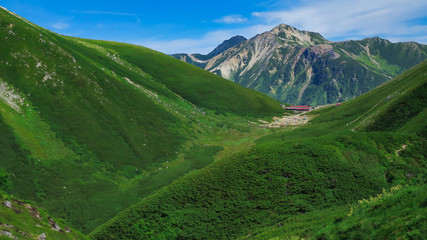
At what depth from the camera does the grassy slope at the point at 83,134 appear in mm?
50312

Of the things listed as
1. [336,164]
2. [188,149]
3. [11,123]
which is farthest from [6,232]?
[188,149]

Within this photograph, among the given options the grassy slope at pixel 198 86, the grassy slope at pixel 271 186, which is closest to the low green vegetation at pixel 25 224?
the grassy slope at pixel 271 186

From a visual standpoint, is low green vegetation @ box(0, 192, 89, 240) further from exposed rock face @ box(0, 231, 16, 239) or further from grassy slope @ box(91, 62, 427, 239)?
grassy slope @ box(91, 62, 427, 239)

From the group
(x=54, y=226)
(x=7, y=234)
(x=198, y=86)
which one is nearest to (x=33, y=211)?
(x=54, y=226)

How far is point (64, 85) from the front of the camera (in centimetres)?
8031

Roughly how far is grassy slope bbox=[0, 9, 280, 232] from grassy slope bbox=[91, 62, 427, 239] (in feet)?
47.9

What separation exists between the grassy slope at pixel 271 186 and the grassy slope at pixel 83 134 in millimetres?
14590

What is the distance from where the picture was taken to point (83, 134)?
67.8 m

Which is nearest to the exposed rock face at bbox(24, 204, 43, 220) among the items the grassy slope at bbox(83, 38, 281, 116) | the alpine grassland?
the alpine grassland

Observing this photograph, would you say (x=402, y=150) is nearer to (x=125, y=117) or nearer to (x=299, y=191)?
(x=299, y=191)

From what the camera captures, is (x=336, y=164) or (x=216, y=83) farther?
(x=216, y=83)

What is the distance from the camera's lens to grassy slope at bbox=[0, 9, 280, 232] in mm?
50312

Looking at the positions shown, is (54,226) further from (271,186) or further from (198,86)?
(198,86)

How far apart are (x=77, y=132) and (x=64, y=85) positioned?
22.2m
